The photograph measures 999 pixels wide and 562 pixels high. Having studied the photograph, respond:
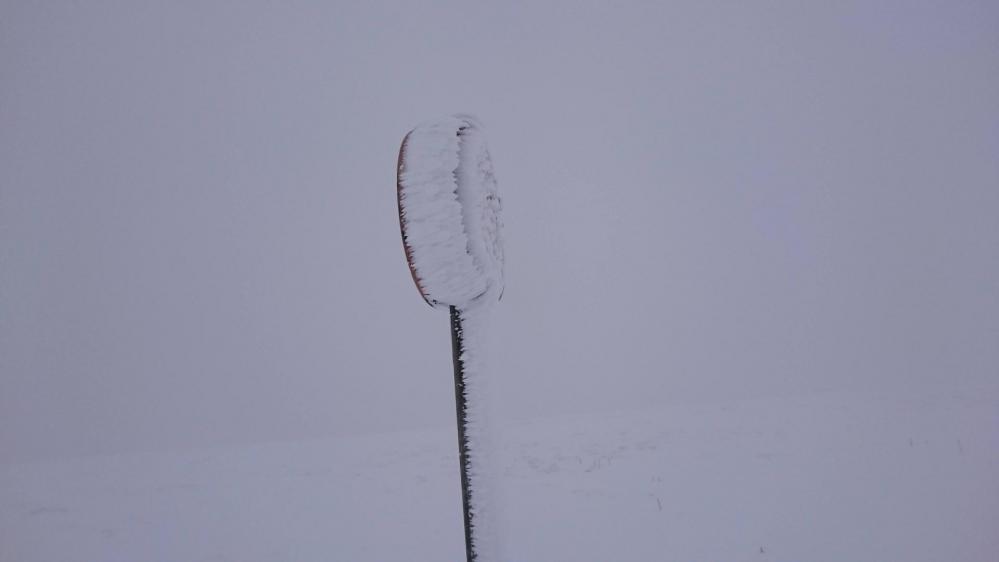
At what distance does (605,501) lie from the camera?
13.3 feet

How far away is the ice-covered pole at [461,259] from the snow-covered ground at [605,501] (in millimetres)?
68

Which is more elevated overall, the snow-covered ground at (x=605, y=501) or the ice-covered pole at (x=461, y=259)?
the ice-covered pole at (x=461, y=259)

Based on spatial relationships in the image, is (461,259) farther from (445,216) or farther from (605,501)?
(605,501)

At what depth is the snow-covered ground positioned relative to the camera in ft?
10.6

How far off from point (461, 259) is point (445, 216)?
0.22 ft

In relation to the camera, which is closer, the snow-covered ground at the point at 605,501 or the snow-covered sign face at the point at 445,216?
the snow-covered sign face at the point at 445,216

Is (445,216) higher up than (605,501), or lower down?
higher up

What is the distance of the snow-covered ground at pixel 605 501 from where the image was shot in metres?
3.24

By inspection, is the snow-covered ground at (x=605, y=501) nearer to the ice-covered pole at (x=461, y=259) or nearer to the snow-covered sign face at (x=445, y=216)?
the ice-covered pole at (x=461, y=259)

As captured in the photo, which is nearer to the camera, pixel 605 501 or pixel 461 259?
pixel 461 259

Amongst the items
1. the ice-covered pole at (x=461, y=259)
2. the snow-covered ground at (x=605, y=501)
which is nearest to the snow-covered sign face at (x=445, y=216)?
the ice-covered pole at (x=461, y=259)

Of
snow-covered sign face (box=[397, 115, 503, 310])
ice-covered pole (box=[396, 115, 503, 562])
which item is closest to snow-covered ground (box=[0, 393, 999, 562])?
ice-covered pole (box=[396, 115, 503, 562])

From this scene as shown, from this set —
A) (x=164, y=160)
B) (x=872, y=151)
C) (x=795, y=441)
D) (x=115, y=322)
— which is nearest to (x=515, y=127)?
(x=164, y=160)

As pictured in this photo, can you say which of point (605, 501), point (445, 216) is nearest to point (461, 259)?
point (445, 216)
